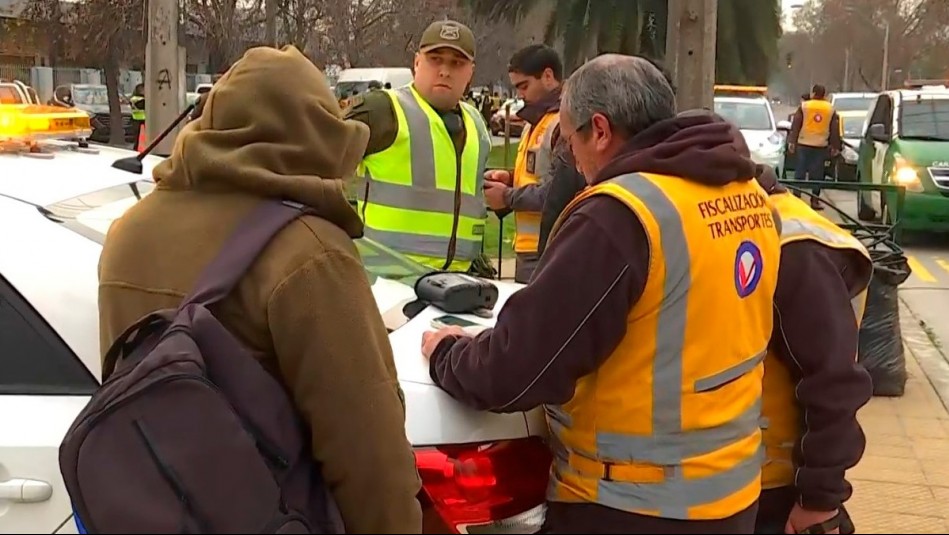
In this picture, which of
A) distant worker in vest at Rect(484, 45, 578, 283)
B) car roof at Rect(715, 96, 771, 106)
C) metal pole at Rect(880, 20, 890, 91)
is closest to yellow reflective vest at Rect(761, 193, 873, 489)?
distant worker in vest at Rect(484, 45, 578, 283)

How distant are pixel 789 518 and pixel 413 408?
939mm

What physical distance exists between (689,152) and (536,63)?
307 cm

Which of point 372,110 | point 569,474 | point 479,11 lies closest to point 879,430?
point 372,110

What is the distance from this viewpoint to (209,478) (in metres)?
1.48

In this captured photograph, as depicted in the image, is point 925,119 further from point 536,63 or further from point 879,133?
point 536,63

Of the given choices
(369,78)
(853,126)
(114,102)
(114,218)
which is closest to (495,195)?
(114,218)

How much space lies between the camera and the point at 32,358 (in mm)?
2258

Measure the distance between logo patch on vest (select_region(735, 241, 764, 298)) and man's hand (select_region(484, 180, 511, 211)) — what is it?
2.75 m

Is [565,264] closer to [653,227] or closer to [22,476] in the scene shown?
[653,227]

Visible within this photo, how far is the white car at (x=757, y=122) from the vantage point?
605 inches

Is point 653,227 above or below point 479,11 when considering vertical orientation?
below

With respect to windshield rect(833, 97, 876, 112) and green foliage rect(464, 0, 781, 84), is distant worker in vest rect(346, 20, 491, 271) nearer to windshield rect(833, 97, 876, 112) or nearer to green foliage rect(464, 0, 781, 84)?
green foliage rect(464, 0, 781, 84)

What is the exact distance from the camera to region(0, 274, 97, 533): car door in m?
2.09

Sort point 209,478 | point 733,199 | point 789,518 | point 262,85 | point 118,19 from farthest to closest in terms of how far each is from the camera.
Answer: point 118,19 < point 789,518 < point 733,199 < point 262,85 < point 209,478
